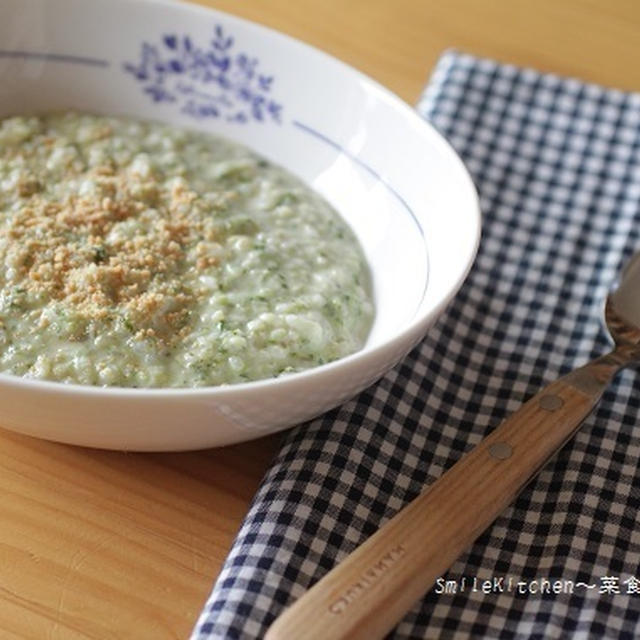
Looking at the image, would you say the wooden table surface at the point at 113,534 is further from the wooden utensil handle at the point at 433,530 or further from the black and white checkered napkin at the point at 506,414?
the wooden utensil handle at the point at 433,530

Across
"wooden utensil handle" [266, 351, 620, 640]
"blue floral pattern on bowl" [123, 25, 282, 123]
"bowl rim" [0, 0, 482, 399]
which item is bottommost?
"wooden utensil handle" [266, 351, 620, 640]

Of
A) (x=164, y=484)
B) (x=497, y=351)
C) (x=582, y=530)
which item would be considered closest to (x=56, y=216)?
(x=164, y=484)

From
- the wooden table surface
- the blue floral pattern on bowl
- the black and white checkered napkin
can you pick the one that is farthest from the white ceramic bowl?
the wooden table surface

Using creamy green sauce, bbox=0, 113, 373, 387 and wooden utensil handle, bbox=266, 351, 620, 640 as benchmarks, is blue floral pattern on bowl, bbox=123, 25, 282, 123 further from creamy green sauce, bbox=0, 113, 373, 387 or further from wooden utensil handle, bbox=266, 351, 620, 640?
wooden utensil handle, bbox=266, 351, 620, 640

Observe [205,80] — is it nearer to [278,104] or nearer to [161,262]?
[278,104]

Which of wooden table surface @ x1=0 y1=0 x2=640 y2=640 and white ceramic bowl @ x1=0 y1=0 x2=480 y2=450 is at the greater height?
white ceramic bowl @ x1=0 y1=0 x2=480 y2=450

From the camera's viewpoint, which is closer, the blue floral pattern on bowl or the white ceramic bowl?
the white ceramic bowl

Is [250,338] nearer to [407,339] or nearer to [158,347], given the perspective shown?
[158,347]
